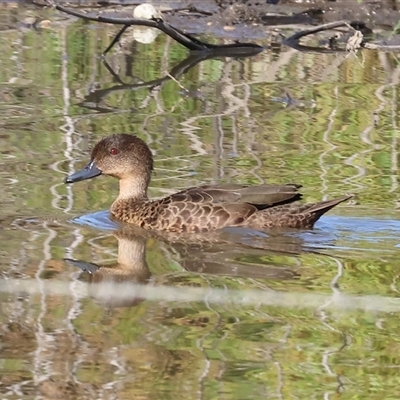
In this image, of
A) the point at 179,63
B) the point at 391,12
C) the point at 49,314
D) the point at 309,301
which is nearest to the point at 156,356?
the point at 49,314

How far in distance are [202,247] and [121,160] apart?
123cm

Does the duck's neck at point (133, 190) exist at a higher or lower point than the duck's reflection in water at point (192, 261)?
higher

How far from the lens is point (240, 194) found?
7418mm

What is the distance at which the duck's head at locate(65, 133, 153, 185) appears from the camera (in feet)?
26.2

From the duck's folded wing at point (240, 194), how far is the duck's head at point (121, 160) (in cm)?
61

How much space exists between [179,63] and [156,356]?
26.3 ft

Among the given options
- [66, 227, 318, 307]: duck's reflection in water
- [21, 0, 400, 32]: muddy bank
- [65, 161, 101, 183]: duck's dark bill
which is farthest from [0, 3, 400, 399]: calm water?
[21, 0, 400, 32]: muddy bank

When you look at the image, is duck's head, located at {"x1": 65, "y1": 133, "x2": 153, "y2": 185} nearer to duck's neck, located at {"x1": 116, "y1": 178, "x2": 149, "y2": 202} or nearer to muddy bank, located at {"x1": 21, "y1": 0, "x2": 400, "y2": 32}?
duck's neck, located at {"x1": 116, "y1": 178, "x2": 149, "y2": 202}

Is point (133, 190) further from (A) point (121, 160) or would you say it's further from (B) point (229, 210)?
(B) point (229, 210)

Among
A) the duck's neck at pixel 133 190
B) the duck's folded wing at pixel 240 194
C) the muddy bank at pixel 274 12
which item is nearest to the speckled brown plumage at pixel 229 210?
the duck's folded wing at pixel 240 194

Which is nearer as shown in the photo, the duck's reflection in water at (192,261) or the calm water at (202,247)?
the calm water at (202,247)

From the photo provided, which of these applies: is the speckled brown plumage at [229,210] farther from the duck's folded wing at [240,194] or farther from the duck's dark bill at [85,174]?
the duck's dark bill at [85,174]

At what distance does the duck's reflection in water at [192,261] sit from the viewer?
6.15 m

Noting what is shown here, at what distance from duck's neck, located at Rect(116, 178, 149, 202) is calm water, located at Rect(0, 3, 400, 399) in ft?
0.53
